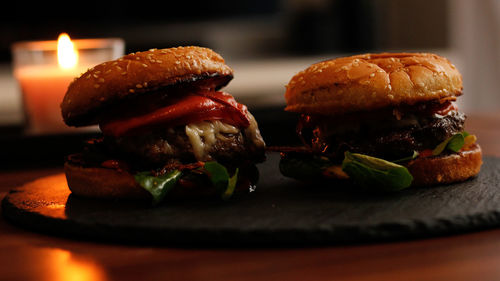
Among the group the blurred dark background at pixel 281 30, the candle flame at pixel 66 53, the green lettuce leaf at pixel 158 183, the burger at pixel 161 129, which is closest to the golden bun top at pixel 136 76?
the burger at pixel 161 129

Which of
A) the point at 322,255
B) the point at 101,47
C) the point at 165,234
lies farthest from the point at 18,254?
the point at 101,47

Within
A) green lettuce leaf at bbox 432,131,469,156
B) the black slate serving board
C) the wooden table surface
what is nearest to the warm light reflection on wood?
the wooden table surface

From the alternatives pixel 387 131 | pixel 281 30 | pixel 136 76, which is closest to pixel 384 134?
pixel 387 131

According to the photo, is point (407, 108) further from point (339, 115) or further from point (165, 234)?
point (165, 234)

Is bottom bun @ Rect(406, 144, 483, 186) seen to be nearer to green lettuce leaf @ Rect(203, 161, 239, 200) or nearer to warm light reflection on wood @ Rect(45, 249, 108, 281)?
green lettuce leaf @ Rect(203, 161, 239, 200)

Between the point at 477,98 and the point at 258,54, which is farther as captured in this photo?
the point at 258,54

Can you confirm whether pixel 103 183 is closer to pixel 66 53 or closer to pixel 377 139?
pixel 377 139
